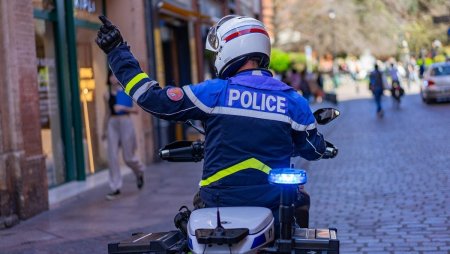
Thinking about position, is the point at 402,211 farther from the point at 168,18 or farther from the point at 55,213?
the point at 168,18

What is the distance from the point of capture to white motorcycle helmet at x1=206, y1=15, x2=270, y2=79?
13.2ft

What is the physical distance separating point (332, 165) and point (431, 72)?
19840 millimetres

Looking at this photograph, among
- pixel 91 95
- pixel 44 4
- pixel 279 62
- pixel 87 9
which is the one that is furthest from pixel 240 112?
pixel 279 62

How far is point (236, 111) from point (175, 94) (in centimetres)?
30

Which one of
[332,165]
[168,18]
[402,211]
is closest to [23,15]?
[402,211]

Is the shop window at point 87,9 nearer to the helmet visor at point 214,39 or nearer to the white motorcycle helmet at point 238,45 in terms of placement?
the helmet visor at point 214,39

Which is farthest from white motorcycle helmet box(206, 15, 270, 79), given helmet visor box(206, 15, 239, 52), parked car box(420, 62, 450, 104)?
parked car box(420, 62, 450, 104)

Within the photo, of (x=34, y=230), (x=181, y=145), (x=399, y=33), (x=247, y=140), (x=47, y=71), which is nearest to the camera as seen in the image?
(x=247, y=140)

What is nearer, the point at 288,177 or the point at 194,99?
the point at 288,177

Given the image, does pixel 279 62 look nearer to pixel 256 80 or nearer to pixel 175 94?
Answer: pixel 256 80

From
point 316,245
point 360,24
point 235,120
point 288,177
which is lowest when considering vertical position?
point 316,245

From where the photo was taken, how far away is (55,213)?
10.4 m

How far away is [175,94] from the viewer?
147 inches

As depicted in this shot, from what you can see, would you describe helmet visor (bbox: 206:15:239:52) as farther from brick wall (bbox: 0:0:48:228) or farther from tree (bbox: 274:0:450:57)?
tree (bbox: 274:0:450:57)
